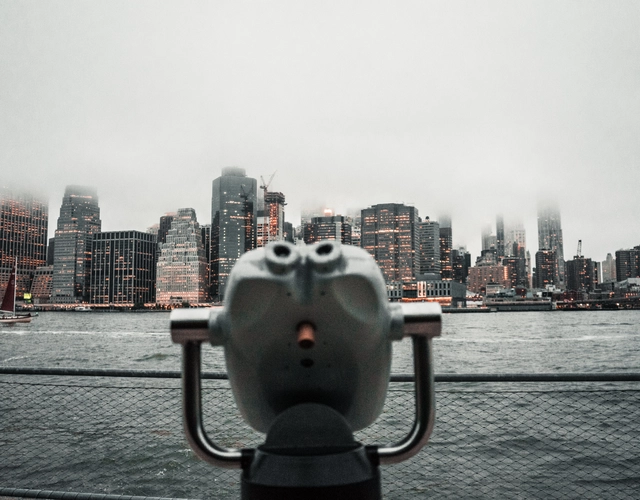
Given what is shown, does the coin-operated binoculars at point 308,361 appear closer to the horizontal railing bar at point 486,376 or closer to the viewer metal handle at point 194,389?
the viewer metal handle at point 194,389

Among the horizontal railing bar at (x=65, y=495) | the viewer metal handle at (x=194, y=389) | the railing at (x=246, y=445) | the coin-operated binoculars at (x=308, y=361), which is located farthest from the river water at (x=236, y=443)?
the coin-operated binoculars at (x=308, y=361)

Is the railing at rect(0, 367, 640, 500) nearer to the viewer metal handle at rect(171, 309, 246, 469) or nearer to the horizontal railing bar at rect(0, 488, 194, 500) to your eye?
the horizontal railing bar at rect(0, 488, 194, 500)

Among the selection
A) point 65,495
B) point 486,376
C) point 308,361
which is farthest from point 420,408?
point 65,495

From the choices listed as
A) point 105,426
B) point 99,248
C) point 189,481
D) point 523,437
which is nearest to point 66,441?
point 105,426

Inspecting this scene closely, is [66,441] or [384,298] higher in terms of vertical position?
[384,298]

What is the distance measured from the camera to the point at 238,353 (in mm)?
1251

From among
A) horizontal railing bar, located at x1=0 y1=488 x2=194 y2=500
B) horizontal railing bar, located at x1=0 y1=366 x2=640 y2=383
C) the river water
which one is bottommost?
the river water

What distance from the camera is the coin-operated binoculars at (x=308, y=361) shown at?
1.14m

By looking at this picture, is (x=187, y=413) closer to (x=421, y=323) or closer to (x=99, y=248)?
(x=421, y=323)

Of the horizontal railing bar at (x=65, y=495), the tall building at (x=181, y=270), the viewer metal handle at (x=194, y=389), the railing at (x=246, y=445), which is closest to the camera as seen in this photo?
the viewer metal handle at (x=194, y=389)

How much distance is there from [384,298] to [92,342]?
5292 centimetres

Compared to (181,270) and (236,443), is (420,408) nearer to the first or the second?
(236,443)

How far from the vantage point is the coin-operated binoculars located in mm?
1140

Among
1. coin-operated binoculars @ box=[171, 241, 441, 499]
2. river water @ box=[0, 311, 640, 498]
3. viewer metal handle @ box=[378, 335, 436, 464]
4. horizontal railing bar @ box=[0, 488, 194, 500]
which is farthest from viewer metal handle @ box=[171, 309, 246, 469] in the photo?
river water @ box=[0, 311, 640, 498]
